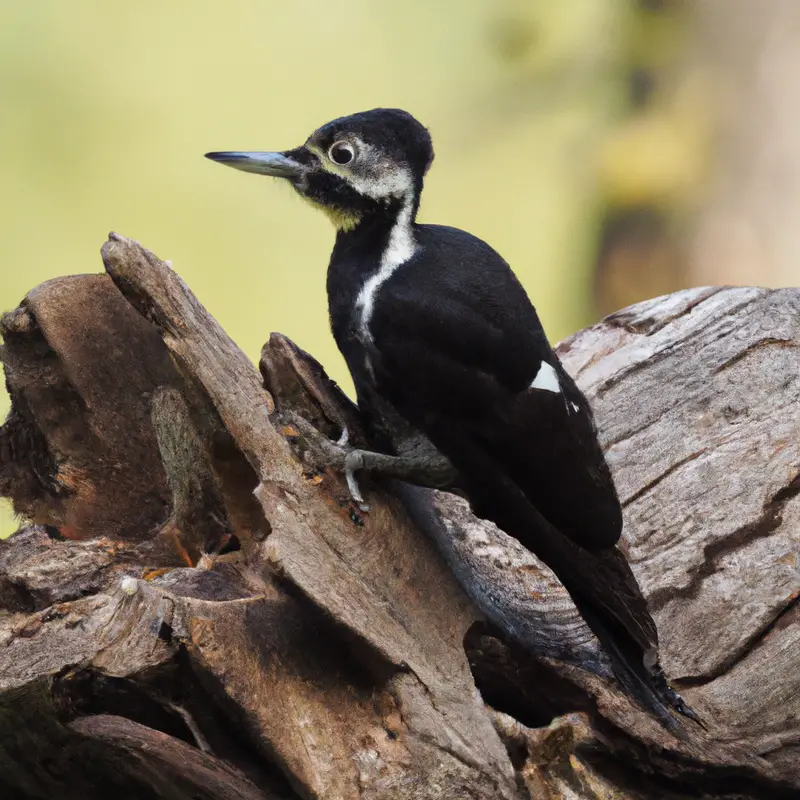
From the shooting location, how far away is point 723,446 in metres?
1.57

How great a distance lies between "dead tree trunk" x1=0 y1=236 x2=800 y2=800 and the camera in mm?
974

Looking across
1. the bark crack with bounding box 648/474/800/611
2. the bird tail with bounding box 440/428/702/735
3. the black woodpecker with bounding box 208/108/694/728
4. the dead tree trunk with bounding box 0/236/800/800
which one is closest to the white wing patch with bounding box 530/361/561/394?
the black woodpecker with bounding box 208/108/694/728

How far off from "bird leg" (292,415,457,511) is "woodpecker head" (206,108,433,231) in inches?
13.0

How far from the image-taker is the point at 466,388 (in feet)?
4.19

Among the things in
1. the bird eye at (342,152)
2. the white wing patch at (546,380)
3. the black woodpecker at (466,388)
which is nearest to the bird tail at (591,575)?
the black woodpecker at (466,388)

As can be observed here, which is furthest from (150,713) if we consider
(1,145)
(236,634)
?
(1,145)

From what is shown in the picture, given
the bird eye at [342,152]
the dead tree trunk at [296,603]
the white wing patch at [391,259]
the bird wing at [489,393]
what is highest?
the bird eye at [342,152]

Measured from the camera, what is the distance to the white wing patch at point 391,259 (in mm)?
1299

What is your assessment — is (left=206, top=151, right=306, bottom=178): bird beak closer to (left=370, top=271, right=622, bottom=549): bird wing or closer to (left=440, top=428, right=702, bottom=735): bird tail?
(left=370, top=271, right=622, bottom=549): bird wing

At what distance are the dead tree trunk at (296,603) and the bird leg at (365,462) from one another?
18 mm

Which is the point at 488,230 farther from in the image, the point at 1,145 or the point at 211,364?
the point at 211,364

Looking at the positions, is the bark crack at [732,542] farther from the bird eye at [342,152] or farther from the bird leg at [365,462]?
the bird eye at [342,152]

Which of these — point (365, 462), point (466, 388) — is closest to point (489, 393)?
point (466, 388)

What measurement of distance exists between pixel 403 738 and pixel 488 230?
1.56 metres
